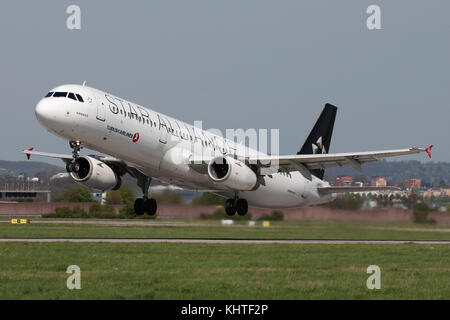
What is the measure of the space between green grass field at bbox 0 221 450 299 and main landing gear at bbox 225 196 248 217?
6473mm

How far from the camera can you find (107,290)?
17.1 m

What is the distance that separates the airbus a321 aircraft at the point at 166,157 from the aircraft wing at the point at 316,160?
0.17 feet

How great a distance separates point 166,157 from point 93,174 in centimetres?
492

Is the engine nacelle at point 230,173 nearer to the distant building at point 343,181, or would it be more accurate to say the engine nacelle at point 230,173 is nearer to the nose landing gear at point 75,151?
the nose landing gear at point 75,151

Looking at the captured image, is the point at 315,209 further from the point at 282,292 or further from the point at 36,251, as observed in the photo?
the point at 282,292

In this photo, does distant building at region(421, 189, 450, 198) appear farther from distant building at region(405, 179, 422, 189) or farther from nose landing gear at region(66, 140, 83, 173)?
nose landing gear at region(66, 140, 83, 173)

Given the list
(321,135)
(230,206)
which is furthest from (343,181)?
(230,206)

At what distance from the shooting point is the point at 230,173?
3556 centimetres

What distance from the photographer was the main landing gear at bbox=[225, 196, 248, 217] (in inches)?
1575

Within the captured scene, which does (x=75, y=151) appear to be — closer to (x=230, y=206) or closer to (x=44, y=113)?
(x=44, y=113)

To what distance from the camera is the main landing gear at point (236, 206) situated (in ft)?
131

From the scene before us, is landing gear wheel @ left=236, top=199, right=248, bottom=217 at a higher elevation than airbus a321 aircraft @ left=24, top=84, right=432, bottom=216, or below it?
below
